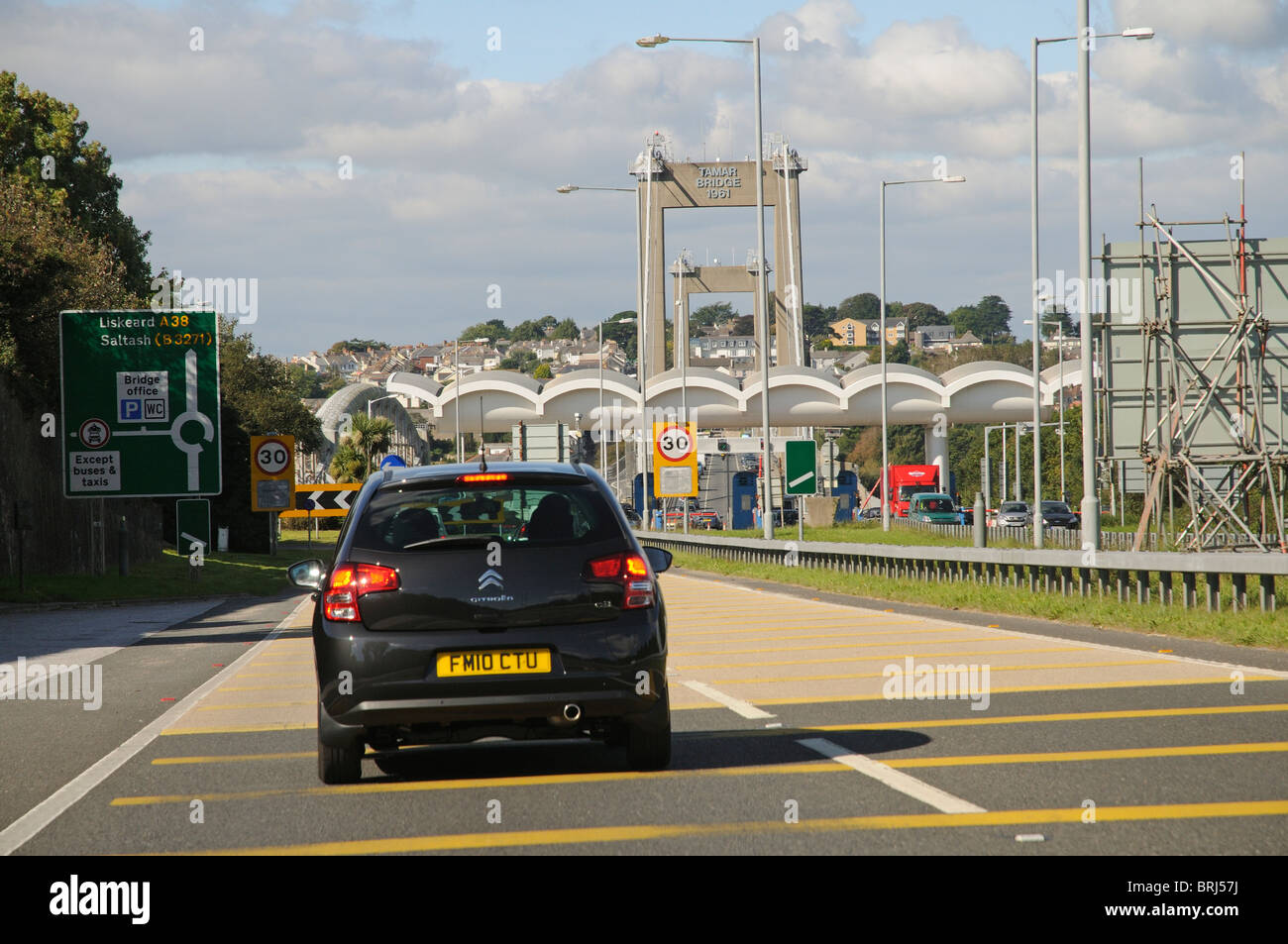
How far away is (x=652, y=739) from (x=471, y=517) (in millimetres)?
1396

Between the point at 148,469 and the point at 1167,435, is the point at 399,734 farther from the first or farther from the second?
the point at 1167,435

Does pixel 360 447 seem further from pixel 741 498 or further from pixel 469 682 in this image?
pixel 469 682

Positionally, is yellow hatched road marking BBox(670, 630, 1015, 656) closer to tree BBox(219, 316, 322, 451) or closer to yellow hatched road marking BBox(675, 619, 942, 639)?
yellow hatched road marking BBox(675, 619, 942, 639)

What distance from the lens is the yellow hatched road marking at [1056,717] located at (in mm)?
9266

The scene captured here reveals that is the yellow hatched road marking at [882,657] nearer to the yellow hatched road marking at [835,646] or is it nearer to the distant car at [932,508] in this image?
the yellow hatched road marking at [835,646]

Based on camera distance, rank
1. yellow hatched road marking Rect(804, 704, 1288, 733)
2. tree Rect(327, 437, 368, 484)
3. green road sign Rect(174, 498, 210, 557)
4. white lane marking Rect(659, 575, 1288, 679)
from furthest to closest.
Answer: tree Rect(327, 437, 368, 484) < green road sign Rect(174, 498, 210, 557) < white lane marking Rect(659, 575, 1288, 679) < yellow hatched road marking Rect(804, 704, 1288, 733)

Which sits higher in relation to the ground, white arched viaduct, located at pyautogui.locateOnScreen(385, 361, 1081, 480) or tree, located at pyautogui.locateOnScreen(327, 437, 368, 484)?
white arched viaduct, located at pyautogui.locateOnScreen(385, 361, 1081, 480)

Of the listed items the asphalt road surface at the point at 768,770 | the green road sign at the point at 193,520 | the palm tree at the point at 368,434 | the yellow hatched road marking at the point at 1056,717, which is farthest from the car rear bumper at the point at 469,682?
the palm tree at the point at 368,434

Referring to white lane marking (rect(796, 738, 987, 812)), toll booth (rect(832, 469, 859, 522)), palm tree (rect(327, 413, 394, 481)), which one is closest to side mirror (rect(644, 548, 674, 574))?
white lane marking (rect(796, 738, 987, 812))

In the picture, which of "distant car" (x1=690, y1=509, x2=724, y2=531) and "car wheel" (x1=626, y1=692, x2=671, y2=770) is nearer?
"car wheel" (x1=626, y1=692, x2=671, y2=770)

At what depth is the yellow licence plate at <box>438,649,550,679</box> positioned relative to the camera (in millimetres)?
7324

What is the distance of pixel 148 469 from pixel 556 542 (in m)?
24.8

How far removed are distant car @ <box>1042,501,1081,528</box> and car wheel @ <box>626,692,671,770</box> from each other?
52404mm

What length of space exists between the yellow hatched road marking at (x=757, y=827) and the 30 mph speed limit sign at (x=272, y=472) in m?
31.2
